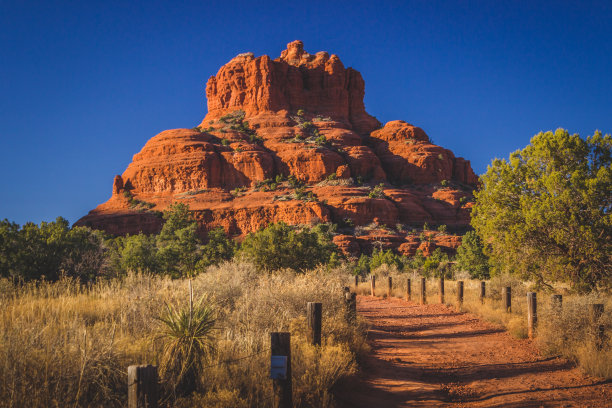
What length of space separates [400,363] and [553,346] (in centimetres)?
315

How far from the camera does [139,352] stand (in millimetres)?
5062

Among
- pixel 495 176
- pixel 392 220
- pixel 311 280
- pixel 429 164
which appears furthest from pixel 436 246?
pixel 311 280

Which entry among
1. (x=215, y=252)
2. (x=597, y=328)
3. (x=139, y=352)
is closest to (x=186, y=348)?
(x=139, y=352)

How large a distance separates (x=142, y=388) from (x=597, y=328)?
7980 mm

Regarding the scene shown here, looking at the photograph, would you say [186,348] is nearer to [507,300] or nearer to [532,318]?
[532,318]

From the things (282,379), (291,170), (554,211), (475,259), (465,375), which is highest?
(291,170)

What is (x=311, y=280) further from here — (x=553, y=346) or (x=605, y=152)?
(x=605, y=152)

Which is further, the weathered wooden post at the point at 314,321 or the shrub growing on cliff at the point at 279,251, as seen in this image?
the shrub growing on cliff at the point at 279,251

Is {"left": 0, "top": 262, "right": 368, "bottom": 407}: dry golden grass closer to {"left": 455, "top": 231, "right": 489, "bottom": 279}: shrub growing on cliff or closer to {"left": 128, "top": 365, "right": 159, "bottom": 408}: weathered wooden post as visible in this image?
{"left": 128, "top": 365, "right": 159, "bottom": 408}: weathered wooden post

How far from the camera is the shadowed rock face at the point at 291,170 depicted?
67.6 metres

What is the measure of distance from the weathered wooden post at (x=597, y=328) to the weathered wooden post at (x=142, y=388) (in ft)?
25.6

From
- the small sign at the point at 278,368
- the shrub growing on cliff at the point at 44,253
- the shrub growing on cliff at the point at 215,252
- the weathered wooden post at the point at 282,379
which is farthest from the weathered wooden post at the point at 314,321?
the shrub growing on cliff at the point at 215,252

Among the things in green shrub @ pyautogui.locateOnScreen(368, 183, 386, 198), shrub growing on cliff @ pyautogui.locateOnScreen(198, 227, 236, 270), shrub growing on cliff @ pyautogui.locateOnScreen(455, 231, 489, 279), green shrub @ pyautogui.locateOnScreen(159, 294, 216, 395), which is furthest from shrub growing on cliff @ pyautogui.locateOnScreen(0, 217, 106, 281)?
green shrub @ pyautogui.locateOnScreen(368, 183, 386, 198)

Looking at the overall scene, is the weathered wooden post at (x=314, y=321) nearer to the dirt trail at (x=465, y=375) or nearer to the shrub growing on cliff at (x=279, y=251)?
the dirt trail at (x=465, y=375)
